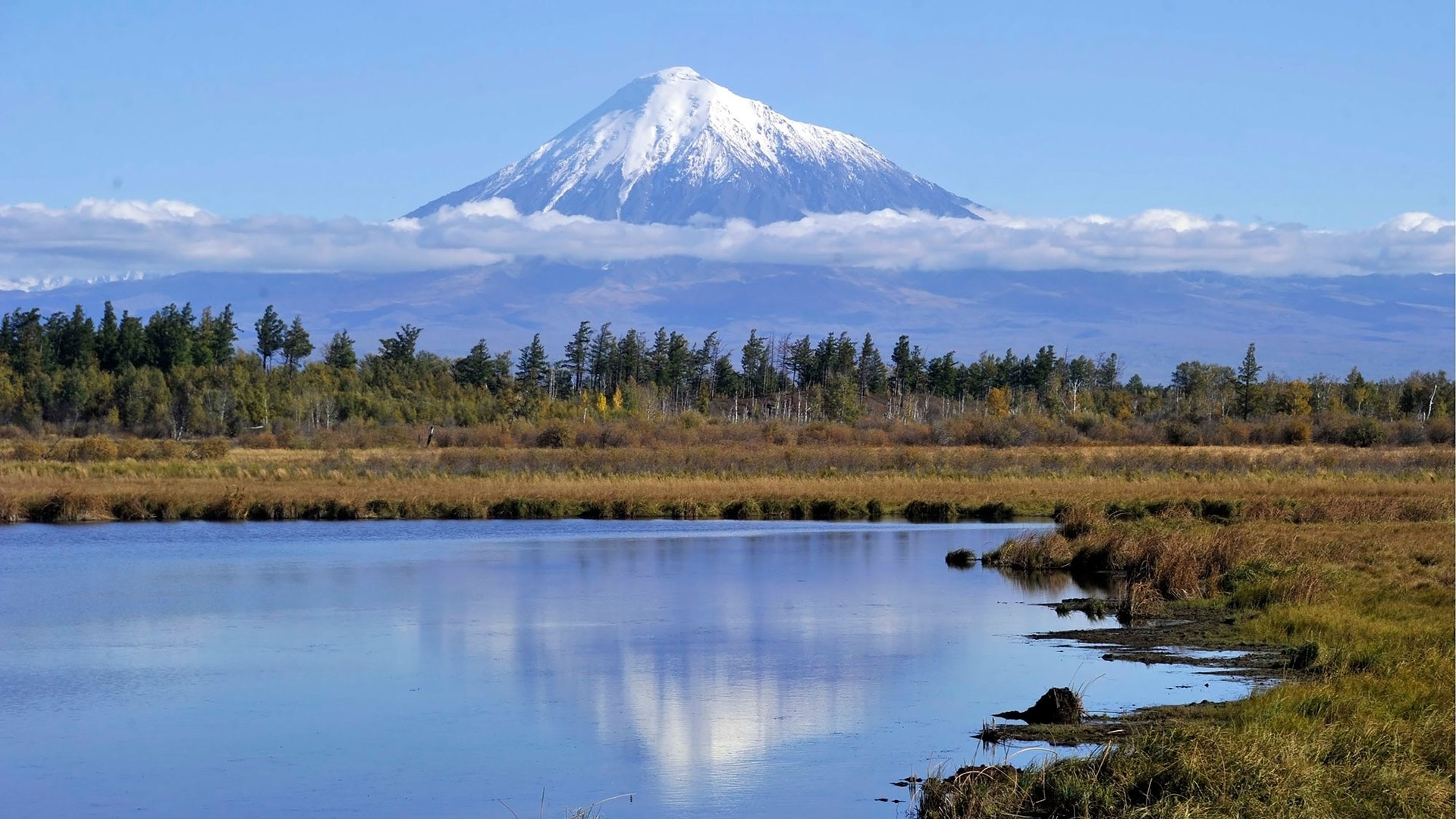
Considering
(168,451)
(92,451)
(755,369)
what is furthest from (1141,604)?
(755,369)

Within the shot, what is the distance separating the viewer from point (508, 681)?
61.1 feet

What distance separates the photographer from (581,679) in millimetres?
18641

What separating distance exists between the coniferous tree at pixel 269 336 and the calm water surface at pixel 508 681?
86.1m

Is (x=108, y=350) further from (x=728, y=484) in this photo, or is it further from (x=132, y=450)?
(x=728, y=484)

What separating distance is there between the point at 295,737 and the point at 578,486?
115ft

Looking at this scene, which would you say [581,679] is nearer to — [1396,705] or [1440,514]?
[1396,705]

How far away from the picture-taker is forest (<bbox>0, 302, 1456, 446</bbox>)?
83.7m

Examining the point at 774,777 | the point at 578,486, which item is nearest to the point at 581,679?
the point at 774,777

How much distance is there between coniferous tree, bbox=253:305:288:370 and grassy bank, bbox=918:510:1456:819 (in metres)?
98.8

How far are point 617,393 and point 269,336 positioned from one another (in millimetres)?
27012

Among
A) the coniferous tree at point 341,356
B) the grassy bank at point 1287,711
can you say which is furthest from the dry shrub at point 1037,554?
the coniferous tree at point 341,356

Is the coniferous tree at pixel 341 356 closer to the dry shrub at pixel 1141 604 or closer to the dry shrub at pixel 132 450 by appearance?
the dry shrub at pixel 132 450

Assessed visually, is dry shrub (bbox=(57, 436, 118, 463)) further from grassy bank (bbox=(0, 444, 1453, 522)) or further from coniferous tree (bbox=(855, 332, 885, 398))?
coniferous tree (bbox=(855, 332, 885, 398))

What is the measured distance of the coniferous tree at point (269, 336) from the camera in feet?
380
